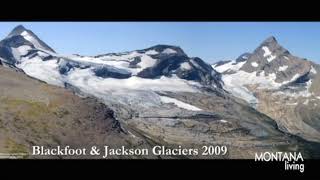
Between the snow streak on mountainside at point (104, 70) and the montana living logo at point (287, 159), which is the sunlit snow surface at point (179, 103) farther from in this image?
the montana living logo at point (287, 159)

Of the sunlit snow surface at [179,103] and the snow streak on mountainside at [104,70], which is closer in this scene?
the snow streak on mountainside at [104,70]

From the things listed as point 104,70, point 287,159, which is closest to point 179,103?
point 104,70

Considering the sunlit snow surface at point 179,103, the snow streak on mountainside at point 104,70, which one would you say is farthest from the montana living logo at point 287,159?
the sunlit snow surface at point 179,103

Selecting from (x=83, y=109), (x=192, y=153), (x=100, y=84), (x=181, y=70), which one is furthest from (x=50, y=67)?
(x=192, y=153)

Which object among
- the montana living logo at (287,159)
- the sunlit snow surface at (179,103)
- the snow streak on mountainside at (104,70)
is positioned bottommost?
the montana living logo at (287,159)
